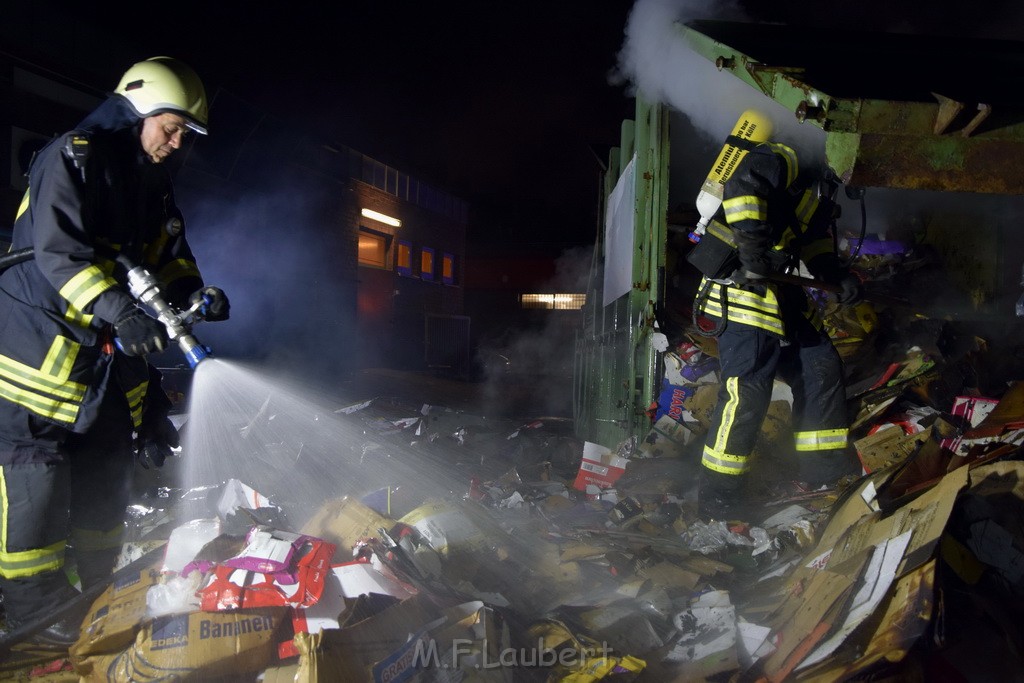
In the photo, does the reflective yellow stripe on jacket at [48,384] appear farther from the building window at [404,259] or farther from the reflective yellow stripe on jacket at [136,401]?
the building window at [404,259]

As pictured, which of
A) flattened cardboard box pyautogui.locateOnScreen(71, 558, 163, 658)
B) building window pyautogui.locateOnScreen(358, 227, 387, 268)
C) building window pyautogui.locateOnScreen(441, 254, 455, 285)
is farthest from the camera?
building window pyautogui.locateOnScreen(441, 254, 455, 285)

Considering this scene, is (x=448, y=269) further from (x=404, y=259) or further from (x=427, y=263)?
(x=404, y=259)

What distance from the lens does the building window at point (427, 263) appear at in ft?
54.7

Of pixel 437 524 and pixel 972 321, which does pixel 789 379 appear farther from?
pixel 972 321

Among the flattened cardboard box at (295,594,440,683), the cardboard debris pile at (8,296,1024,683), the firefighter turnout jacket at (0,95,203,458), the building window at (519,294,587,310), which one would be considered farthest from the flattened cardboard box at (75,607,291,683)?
the building window at (519,294,587,310)

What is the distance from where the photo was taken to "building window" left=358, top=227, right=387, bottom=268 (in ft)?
45.6

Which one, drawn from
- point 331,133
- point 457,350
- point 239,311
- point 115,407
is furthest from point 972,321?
point 457,350

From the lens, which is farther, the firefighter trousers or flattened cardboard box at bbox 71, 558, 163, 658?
the firefighter trousers

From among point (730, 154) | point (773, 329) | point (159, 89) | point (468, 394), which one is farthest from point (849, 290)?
point (468, 394)

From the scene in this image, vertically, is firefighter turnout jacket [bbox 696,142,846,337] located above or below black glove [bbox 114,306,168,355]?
above

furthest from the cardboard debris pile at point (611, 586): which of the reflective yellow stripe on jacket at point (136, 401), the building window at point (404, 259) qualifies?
the building window at point (404, 259)

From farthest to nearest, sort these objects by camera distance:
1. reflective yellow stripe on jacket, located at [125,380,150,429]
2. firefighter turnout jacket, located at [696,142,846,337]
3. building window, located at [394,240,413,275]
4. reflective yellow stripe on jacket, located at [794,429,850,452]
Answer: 1. building window, located at [394,240,413,275]
2. reflective yellow stripe on jacket, located at [794,429,850,452]
3. firefighter turnout jacket, located at [696,142,846,337]
4. reflective yellow stripe on jacket, located at [125,380,150,429]

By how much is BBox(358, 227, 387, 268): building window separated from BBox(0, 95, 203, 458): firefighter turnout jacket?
456 inches

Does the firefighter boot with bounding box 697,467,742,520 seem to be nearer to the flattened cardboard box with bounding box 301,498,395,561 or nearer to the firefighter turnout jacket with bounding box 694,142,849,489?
the firefighter turnout jacket with bounding box 694,142,849,489
